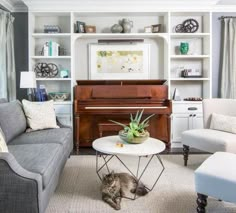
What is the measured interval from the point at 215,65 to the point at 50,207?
3.80 m

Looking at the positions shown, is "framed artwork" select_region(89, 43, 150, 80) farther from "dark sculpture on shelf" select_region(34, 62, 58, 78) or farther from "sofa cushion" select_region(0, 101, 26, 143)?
"sofa cushion" select_region(0, 101, 26, 143)

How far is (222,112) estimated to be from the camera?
3518 millimetres

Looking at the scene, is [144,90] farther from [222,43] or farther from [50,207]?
[50,207]

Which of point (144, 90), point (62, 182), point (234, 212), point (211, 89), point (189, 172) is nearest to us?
point (234, 212)

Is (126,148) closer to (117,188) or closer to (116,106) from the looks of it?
(117,188)

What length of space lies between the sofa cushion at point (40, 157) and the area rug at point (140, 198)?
36cm

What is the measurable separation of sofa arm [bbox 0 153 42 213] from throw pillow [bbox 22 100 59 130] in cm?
160

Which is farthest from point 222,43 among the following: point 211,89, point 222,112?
point 222,112

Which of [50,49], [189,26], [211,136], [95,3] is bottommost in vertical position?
[211,136]

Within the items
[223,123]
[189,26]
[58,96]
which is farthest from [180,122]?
[58,96]

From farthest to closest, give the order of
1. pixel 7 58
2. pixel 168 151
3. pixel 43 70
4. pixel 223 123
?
1. pixel 43 70
2. pixel 7 58
3. pixel 168 151
4. pixel 223 123

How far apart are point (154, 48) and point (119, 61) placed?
0.68 metres

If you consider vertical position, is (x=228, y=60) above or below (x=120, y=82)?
above

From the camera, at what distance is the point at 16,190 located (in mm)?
1697
